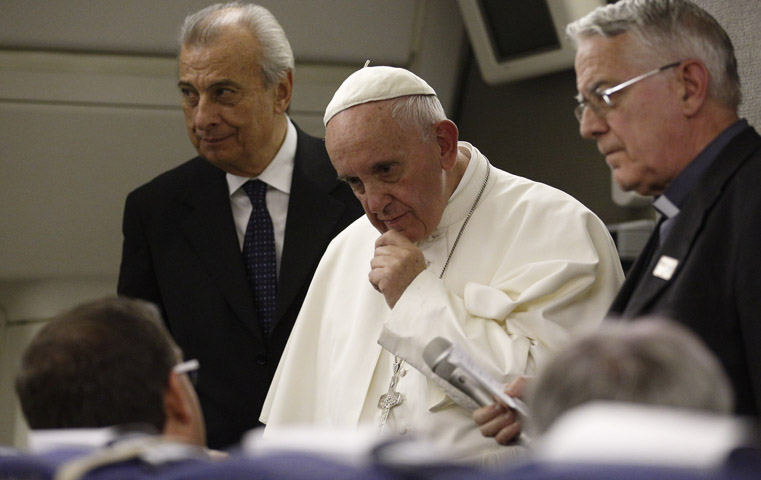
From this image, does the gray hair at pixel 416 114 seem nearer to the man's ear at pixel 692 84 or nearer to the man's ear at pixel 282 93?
the man's ear at pixel 692 84

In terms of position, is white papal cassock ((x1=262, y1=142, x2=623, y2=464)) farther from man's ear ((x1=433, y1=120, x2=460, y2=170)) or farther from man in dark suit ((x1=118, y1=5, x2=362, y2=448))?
man in dark suit ((x1=118, y1=5, x2=362, y2=448))

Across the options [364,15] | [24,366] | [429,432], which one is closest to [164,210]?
[429,432]

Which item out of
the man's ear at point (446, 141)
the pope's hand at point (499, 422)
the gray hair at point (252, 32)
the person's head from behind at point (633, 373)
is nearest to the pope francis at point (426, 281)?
the man's ear at point (446, 141)

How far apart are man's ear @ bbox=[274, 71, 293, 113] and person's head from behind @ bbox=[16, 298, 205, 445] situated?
7.45 feet

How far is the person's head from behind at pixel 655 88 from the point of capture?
2359 millimetres

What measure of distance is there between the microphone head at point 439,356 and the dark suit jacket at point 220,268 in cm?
119

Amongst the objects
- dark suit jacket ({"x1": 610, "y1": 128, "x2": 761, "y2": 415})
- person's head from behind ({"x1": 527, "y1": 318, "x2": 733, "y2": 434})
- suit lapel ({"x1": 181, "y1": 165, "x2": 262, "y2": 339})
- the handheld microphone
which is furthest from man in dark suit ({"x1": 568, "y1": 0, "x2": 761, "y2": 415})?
suit lapel ({"x1": 181, "y1": 165, "x2": 262, "y2": 339})

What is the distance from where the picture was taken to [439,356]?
7.88ft

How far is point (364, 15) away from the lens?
5516 mm

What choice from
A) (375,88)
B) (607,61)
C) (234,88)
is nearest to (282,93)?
(234,88)

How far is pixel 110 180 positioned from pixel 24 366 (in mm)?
3989

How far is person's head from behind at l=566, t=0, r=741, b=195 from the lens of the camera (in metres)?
2.36

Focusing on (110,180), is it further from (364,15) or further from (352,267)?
(352,267)

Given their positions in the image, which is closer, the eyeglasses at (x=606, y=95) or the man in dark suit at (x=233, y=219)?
the eyeglasses at (x=606, y=95)
